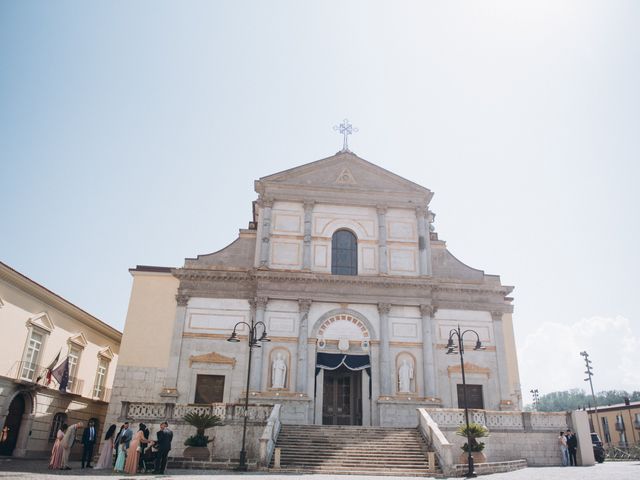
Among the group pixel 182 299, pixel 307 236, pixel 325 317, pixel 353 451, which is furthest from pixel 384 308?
pixel 182 299

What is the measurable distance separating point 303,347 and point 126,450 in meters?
9.65

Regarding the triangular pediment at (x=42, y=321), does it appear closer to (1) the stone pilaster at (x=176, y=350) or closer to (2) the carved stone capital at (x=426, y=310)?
(1) the stone pilaster at (x=176, y=350)

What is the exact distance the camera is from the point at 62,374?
2322 centimetres

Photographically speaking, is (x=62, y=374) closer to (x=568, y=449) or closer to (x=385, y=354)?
(x=385, y=354)

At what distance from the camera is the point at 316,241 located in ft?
84.9

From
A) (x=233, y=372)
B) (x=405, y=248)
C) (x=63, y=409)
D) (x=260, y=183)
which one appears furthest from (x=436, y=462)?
(x=63, y=409)

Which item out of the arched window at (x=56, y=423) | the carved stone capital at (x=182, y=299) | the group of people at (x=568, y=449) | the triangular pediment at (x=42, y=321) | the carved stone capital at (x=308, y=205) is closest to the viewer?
the group of people at (x=568, y=449)

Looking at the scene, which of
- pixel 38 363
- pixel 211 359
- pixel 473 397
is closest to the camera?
pixel 38 363

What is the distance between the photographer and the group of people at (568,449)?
19000 millimetres

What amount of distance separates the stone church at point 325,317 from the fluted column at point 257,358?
5cm

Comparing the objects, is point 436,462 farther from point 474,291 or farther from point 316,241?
point 316,241

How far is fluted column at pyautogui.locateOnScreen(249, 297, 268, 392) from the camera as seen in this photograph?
22.5 m

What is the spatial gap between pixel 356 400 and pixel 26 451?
14326 mm

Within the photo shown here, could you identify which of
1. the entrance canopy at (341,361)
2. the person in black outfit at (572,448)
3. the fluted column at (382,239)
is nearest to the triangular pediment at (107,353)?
the entrance canopy at (341,361)
